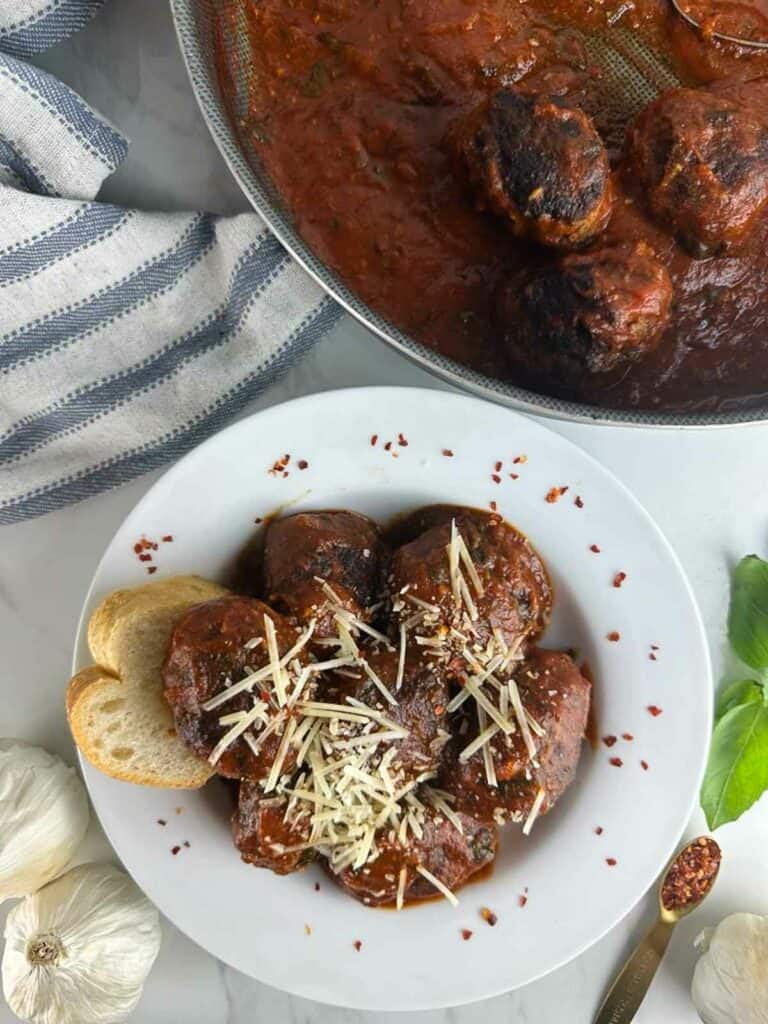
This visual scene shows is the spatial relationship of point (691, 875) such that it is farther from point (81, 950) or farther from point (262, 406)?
point (262, 406)

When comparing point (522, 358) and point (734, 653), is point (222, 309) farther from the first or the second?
point (734, 653)

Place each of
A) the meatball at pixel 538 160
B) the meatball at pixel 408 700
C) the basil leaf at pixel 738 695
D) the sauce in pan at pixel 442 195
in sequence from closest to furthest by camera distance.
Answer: the meatball at pixel 538 160 < the meatball at pixel 408 700 < the sauce in pan at pixel 442 195 < the basil leaf at pixel 738 695

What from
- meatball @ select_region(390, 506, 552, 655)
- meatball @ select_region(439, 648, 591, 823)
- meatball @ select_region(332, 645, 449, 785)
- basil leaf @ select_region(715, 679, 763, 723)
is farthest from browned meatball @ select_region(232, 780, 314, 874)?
basil leaf @ select_region(715, 679, 763, 723)

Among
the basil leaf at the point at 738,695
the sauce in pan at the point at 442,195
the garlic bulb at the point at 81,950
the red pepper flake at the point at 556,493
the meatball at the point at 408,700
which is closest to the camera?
the meatball at the point at 408,700

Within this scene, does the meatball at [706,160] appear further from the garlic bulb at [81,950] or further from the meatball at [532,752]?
the garlic bulb at [81,950]

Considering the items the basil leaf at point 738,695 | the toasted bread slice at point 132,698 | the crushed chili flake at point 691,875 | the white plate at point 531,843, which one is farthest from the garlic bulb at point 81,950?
the basil leaf at point 738,695
